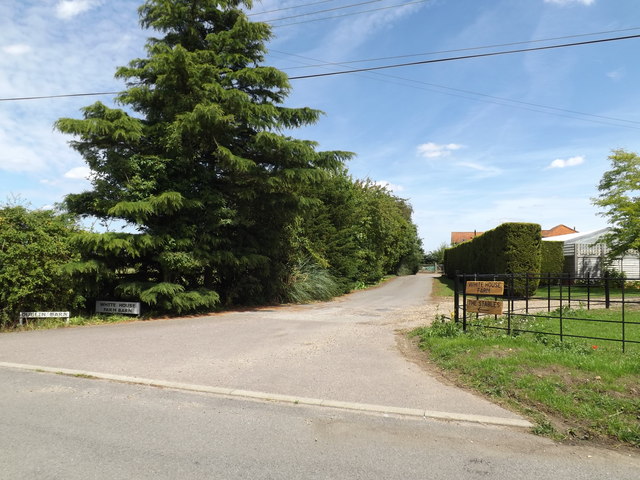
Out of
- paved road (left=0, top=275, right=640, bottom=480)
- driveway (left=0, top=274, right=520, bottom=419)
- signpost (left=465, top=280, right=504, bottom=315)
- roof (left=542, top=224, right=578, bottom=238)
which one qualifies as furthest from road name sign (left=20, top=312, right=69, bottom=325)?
roof (left=542, top=224, right=578, bottom=238)

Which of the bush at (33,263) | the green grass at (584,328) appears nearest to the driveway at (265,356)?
the bush at (33,263)

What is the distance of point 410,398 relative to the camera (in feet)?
17.5

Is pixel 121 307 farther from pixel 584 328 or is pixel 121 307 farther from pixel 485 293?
pixel 584 328

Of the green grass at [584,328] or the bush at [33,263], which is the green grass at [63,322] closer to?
the bush at [33,263]

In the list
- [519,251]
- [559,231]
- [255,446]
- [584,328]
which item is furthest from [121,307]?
[559,231]

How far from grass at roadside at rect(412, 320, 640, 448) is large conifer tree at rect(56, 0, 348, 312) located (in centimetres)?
806

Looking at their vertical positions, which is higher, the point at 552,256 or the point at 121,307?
the point at 552,256

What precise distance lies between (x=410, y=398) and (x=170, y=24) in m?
13.9

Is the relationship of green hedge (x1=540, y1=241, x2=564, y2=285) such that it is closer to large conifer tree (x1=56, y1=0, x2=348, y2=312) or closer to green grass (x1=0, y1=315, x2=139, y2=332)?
large conifer tree (x1=56, y1=0, x2=348, y2=312)

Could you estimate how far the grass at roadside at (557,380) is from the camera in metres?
4.36

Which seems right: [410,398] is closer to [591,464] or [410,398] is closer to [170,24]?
[591,464]

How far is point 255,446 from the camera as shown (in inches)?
156

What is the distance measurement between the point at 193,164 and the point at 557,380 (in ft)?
37.7

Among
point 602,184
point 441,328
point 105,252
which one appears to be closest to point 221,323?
point 105,252
